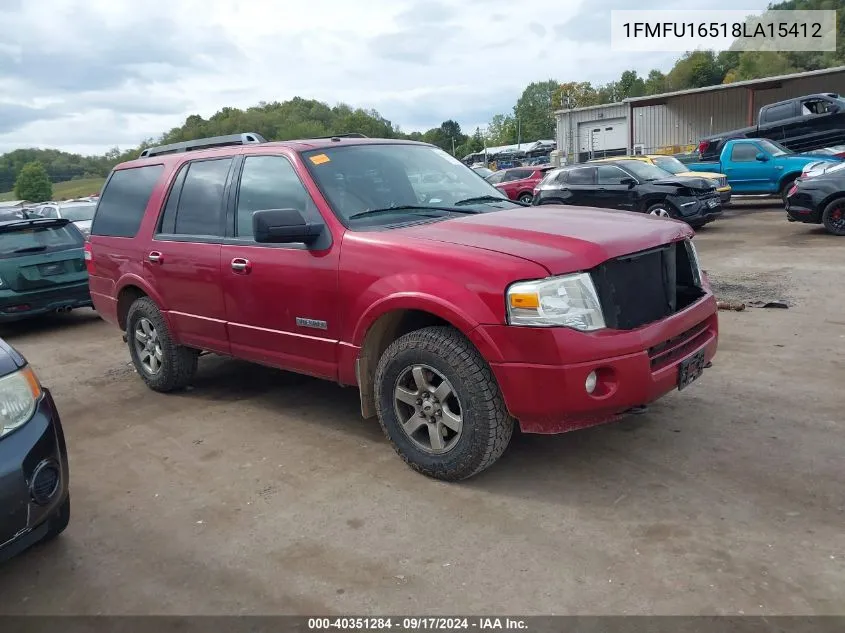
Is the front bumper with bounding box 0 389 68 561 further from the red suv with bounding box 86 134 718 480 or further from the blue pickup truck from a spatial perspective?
the blue pickup truck

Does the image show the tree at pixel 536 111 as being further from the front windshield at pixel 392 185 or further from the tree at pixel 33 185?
the front windshield at pixel 392 185

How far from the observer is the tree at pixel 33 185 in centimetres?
5588

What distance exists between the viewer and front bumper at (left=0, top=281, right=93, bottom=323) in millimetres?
8453

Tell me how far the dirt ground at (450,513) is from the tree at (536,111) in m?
109

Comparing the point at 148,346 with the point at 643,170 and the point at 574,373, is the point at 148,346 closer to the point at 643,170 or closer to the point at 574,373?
the point at 574,373

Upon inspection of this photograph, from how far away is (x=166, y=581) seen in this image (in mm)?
3080

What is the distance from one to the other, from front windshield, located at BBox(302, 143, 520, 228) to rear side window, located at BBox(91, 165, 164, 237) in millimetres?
1887

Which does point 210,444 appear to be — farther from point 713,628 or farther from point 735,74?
point 735,74

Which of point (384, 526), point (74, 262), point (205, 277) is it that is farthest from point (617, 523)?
point (74, 262)

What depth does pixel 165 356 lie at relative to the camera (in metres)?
5.52

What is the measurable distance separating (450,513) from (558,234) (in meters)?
1.55

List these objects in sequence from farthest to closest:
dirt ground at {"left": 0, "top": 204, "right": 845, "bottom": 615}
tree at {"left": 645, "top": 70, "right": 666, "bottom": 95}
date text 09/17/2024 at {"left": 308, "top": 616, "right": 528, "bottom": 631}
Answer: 1. tree at {"left": 645, "top": 70, "right": 666, "bottom": 95}
2. dirt ground at {"left": 0, "top": 204, "right": 845, "bottom": 615}
3. date text 09/17/2024 at {"left": 308, "top": 616, "right": 528, "bottom": 631}

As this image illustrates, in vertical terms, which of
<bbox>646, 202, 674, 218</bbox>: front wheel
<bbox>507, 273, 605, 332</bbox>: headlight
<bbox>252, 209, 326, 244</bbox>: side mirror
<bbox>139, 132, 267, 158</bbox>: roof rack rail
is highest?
<bbox>139, 132, 267, 158</bbox>: roof rack rail

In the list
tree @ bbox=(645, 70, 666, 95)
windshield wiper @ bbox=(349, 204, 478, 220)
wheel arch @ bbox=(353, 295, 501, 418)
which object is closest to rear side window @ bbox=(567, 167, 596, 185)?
windshield wiper @ bbox=(349, 204, 478, 220)
